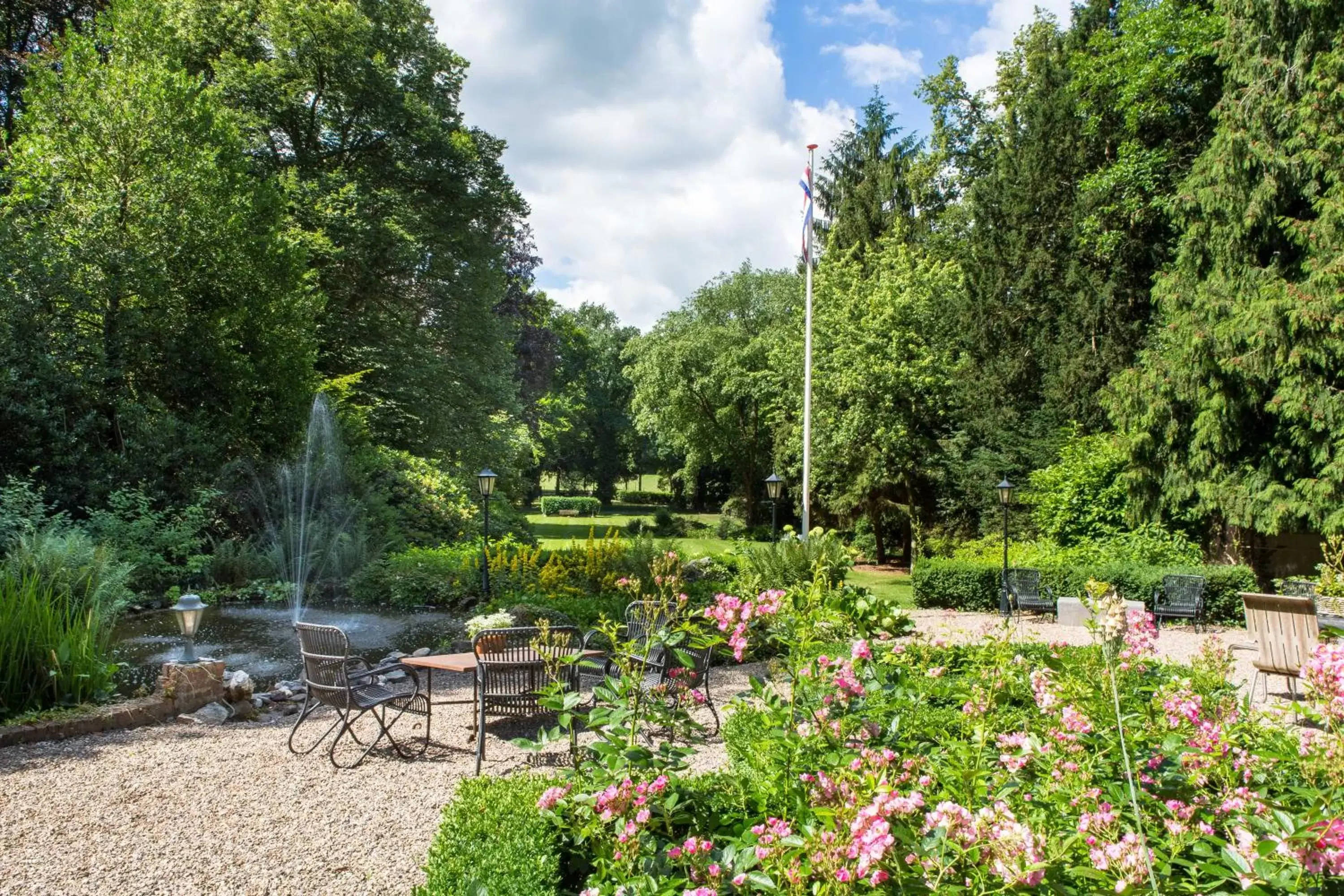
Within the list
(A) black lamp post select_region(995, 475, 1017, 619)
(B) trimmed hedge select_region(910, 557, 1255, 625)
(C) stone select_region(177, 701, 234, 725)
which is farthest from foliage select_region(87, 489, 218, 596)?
(A) black lamp post select_region(995, 475, 1017, 619)

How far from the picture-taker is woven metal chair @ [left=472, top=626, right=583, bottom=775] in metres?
5.34

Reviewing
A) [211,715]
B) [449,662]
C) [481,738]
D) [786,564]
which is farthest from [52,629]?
[786,564]

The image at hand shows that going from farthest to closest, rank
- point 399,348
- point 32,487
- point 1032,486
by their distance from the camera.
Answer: point 399,348, point 1032,486, point 32,487

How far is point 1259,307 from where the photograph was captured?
13203 mm

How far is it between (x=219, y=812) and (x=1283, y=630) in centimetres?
766

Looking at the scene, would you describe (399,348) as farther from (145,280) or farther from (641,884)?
(641,884)

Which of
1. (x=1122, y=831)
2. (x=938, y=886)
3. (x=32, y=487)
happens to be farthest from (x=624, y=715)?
(x=32, y=487)

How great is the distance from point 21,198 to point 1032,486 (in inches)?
744

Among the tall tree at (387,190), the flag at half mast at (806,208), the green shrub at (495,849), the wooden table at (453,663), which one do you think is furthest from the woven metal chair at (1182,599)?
the tall tree at (387,190)

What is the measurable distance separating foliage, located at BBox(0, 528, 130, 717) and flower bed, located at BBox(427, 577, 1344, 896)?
17.0 feet

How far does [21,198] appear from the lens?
1207 cm

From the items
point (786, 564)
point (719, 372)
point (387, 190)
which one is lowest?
point (786, 564)

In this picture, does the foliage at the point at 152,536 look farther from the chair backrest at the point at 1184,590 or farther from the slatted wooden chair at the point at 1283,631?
the chair backrest at the point at 1184,590

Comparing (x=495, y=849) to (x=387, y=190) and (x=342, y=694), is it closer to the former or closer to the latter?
→ (x=342, y=694)
